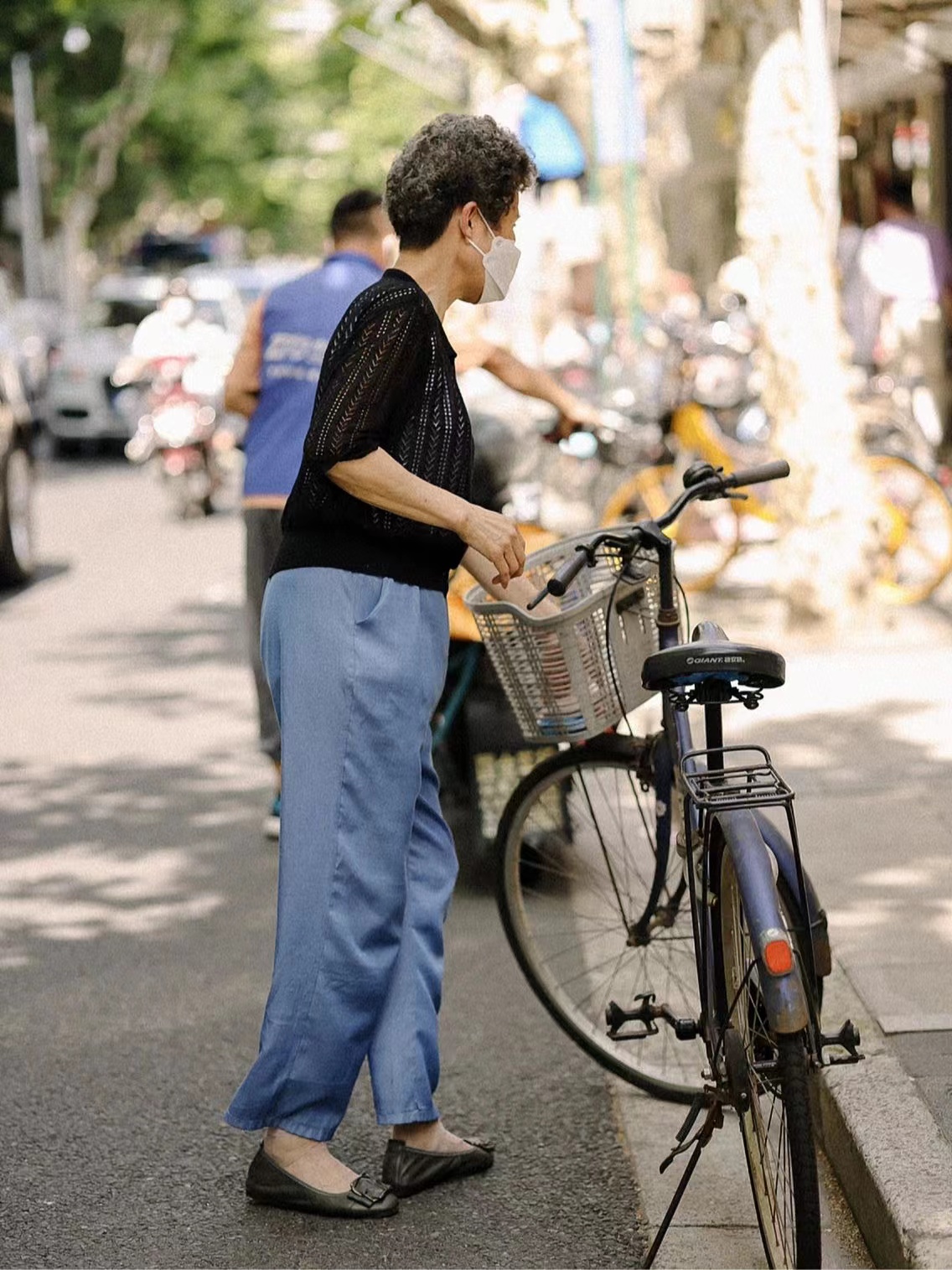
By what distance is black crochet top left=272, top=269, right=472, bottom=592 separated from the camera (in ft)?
11.8

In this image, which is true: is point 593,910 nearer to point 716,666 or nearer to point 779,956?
point 716,666

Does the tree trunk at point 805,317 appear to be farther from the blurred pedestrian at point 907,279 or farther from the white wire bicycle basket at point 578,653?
the white wire bicycle basket at point 578,653

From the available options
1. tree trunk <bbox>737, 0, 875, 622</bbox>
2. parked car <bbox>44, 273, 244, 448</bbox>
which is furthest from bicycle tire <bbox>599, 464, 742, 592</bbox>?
parked car <bbox>44, 273, 244, 448</bbox>

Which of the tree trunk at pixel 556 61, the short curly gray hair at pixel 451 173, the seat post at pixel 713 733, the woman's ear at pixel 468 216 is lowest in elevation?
the seat post at pixel 713 733

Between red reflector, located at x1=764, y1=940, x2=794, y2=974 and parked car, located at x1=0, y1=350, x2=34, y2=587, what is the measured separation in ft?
32.5

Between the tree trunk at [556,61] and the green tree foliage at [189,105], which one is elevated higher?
the green tree foliage at [189,105]

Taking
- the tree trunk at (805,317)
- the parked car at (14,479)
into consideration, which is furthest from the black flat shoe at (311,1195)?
the parked car at (14,479)

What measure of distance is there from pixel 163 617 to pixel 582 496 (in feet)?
9.74

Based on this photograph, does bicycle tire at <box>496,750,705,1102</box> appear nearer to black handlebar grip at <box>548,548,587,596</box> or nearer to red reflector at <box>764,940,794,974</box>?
black handlebar grip at <box>548,548,587,596</box>

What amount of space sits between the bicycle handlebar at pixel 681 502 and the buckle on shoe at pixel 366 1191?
1129 millimetres

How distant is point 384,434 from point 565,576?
0.44m

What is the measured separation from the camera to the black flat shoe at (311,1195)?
3867 mm

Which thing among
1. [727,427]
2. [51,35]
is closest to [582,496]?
[727,427]

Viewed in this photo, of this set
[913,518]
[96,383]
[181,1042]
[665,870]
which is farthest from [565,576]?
[96,383]
